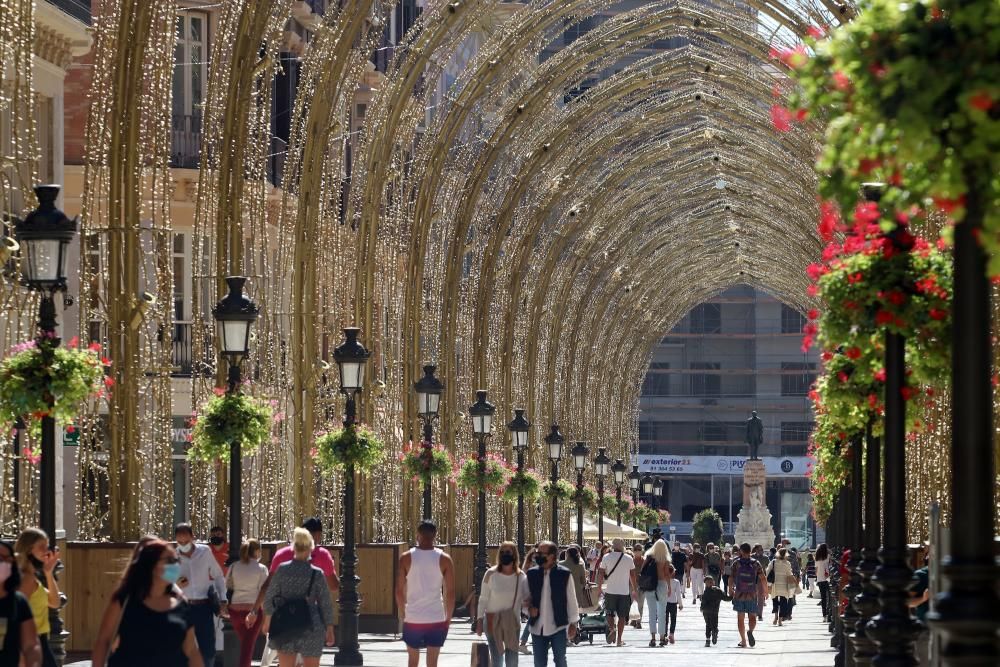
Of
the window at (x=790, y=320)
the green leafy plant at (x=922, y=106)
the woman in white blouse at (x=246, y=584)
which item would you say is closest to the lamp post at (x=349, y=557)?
the woman in white blouse at (x=246, y=584)

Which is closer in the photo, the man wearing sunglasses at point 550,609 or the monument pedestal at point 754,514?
the man wearing sunglasses at point 550,609

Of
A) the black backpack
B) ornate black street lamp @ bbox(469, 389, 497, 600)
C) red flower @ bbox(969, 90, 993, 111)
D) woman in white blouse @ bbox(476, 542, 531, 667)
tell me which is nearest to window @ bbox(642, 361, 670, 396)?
the black backpack

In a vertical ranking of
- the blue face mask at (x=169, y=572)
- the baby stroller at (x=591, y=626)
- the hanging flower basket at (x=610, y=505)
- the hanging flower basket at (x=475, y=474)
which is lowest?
the hanging flower basket at (x=610, y=505)

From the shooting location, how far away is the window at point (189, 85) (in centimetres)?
4094

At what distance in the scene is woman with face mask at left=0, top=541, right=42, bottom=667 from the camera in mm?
11039

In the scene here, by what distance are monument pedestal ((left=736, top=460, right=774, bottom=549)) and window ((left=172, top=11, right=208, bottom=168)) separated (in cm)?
5618

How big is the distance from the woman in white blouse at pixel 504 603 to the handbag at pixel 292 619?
288 centimetres

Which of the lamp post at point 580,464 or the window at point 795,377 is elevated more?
the window at point 795,377

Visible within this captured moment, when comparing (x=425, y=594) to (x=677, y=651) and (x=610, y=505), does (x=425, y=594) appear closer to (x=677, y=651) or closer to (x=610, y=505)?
(x=677, y=651)

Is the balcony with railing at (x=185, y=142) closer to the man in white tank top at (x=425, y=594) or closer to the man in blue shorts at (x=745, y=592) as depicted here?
the man in blue shorts at (x=745, y=592)

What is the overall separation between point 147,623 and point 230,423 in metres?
9.92

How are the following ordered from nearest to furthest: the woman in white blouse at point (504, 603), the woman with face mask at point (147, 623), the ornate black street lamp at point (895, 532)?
the woman with face mask at point (147, 623) < the ornate black street lamp at point (895, 532) < the woman in white blouse at point (504, 603)

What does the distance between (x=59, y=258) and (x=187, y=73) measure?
85.2 feet

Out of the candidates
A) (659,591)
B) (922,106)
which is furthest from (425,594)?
(659,591)
